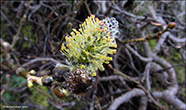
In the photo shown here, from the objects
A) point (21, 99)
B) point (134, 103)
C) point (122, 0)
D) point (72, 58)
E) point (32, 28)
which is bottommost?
point (21, 99)

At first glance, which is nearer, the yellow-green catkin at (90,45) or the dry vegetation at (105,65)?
the yellow-green catkin at (90,45)

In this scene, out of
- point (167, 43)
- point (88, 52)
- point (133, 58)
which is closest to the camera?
point (88, 52)

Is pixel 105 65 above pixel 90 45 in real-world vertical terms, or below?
below

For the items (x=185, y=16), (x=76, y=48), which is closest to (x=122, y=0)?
(x=76, y=48)

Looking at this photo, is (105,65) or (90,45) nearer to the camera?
(90,45)

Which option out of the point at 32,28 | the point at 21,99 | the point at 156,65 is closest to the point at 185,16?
the point at 156,65

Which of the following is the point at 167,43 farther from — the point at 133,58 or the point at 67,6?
the point at 67,6

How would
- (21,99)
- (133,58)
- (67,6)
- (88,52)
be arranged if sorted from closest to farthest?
1. (88,52)
2. (67,6)
3. (21,99)
4. (133,58)

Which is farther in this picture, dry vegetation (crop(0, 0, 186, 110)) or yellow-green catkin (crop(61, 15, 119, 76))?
dry vegetation (crop(0, 0, 186, 110))

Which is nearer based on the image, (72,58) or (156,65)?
(72,58)

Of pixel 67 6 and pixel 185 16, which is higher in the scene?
pixel 185 16
